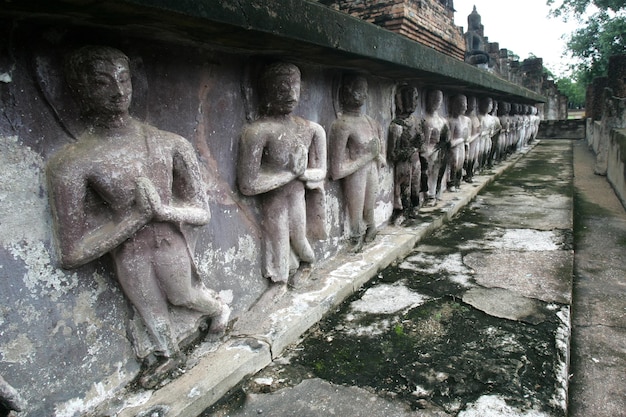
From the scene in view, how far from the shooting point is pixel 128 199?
187 centimetres

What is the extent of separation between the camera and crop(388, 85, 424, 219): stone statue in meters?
4.55

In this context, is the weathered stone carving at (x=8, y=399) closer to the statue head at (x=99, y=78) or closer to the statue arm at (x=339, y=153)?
the statue head at (x=99, y=78)

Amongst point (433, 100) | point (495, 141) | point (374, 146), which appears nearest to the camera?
point (374, 146)

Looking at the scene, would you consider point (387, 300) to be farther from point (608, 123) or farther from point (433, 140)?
point (608, 123)

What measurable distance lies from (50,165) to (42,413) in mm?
957

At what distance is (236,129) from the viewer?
263cm

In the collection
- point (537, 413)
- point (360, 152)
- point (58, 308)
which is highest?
point (360, 152)

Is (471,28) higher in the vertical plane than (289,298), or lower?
higher

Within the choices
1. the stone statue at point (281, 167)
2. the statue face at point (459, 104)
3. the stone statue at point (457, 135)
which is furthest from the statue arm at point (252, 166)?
the statue face at point (459, 104)

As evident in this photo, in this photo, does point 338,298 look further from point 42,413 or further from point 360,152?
point 42,413

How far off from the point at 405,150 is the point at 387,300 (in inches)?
75.9

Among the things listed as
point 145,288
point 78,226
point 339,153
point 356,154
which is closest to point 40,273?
point 78,226

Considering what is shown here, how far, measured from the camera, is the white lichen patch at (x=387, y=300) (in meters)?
3.03

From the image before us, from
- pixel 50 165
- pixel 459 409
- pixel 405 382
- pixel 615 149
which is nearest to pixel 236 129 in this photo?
pixel 50 165
